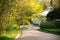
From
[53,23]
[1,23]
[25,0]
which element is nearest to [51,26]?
[53,23]

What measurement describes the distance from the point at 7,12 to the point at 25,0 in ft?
15.2

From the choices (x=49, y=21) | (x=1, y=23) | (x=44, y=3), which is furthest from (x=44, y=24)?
(x=1, y=23)

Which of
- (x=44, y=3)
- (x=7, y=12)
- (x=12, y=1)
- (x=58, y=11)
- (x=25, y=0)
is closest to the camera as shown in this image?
(x=12, y=1)

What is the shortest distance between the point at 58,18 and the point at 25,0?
2028cm

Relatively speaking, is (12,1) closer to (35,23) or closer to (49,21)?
(49,21)

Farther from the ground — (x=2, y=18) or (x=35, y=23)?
(x=2, y=18)

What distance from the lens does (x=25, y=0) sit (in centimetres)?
2591

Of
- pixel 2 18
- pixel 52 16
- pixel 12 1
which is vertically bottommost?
pixel 52 16

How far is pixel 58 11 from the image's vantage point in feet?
140

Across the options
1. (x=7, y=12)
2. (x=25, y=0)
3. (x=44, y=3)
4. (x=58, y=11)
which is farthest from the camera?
(x=44, y=3)

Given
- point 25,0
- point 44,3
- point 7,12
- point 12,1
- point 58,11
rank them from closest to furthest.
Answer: point 12,1 < point 7,12 < point 25,0 < point 58,11 < point 44,3

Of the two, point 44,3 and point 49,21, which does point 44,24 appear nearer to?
point 49,21

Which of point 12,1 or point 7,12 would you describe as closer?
point 12,1

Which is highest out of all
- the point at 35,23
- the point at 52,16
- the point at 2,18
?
the point at 2,18
